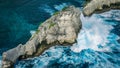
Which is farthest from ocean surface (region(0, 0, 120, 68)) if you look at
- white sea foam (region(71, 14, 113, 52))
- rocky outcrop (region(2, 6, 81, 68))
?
rocky outcrop (region(2, 6, 81, 68))

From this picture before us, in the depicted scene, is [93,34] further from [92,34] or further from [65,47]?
[65,47]

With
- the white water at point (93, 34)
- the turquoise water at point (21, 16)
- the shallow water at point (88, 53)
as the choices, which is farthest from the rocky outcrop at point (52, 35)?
the turquoise water at point (21, 16)

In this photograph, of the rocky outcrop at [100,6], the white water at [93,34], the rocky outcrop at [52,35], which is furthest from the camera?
the rocky outcrop at [100,6]

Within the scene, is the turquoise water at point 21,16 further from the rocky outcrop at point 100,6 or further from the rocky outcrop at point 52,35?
the rocky outcrop at point 100,6

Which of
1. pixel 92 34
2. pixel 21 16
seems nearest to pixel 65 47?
pixel 92 34

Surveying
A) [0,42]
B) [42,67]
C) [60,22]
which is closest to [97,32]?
[60,22]
